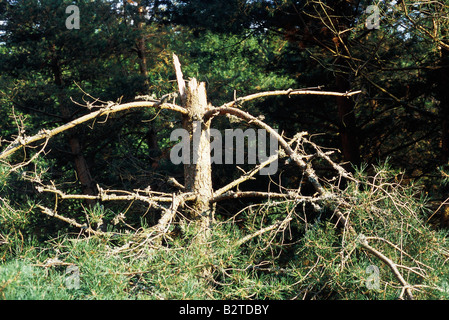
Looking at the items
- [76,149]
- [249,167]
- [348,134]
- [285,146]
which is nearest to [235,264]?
[285,146]

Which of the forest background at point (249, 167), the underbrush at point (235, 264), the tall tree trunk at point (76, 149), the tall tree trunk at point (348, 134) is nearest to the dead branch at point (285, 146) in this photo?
the forest background at point (249, 167)

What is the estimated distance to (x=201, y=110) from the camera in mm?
2199

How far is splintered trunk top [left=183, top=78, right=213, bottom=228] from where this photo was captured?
2182mm

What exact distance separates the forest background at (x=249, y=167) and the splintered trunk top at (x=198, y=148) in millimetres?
91

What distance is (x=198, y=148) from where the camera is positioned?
2.20 m

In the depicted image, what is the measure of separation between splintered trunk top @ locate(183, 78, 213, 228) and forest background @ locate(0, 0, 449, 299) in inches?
3.6

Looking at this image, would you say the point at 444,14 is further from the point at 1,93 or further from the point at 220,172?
the point at 1,93

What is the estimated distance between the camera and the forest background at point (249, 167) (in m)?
1.51

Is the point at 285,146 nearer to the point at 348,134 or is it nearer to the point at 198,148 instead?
the point at 198,148

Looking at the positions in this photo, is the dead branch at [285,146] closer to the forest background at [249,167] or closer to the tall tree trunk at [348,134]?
the forest background at [249,167]

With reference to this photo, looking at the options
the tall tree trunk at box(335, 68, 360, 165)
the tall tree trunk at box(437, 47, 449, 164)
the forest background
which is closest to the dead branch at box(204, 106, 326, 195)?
the forest background

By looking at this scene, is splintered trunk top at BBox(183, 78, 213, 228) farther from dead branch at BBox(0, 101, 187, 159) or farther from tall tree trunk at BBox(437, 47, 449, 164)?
tall tree trunk at BBox(437, 47, 449, 164)

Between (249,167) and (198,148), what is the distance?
268 cm

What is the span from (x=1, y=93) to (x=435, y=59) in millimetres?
Answer: 5842
